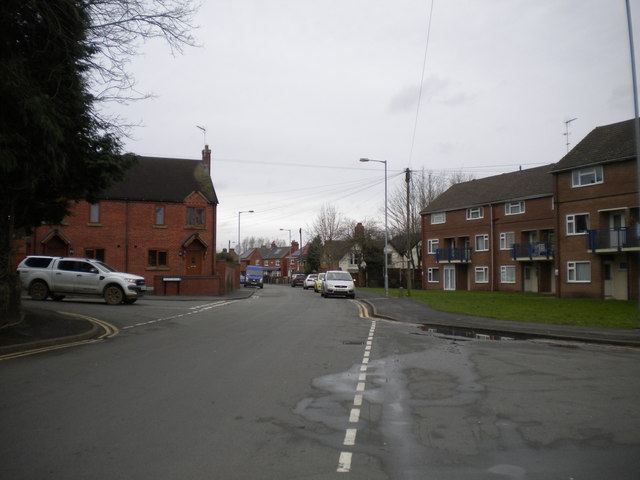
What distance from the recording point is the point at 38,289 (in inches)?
916

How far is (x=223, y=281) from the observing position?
3619cm

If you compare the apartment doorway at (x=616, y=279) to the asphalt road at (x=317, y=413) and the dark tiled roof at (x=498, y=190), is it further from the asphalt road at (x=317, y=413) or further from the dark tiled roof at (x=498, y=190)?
the asphalt road at (x=317, y=413)

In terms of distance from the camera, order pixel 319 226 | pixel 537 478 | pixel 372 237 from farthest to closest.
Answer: pixel 319 226 → pixel 372 237 → pixel 537 478

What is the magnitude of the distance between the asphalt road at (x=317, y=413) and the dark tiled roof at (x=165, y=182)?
2865 centimetres

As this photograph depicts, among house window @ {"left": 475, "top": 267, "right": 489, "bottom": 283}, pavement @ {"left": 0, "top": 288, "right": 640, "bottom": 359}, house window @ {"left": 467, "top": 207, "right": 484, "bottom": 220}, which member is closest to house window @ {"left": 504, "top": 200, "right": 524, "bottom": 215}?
house window @ {"left": 467, "top": 207, "right": 484, "bottom": 220}

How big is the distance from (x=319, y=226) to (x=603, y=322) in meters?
62.3

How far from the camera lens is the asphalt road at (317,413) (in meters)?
4.75

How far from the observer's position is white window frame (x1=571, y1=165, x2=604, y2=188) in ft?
105

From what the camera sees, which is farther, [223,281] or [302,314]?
[223,281]

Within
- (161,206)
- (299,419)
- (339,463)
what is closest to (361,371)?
(299,419)

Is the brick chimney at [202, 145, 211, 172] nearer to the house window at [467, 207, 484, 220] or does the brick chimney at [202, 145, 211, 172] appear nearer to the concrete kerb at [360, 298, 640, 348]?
the house window at [467, 207, 484, 220]

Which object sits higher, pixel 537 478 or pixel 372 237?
pixel 372 237

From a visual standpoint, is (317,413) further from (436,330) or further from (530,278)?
(530,278)

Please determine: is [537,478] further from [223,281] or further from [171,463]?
[223,281]
